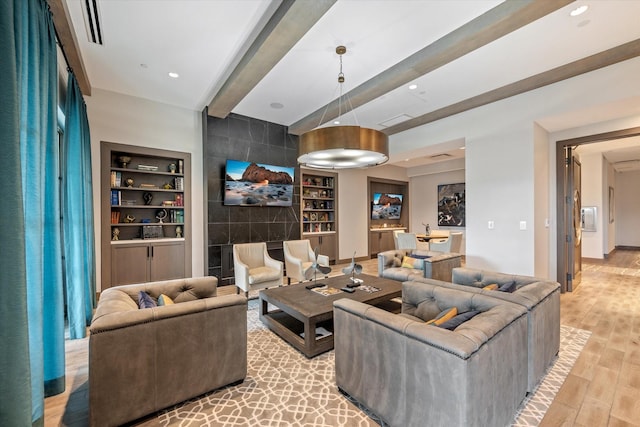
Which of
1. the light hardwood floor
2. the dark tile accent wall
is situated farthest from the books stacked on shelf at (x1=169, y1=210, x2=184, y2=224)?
the light hardwood floor

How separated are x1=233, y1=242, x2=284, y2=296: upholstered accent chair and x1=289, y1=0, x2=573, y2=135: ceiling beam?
3.00 m

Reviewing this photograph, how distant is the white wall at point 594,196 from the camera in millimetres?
7398

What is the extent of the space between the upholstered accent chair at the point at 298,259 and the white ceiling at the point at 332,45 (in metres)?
2.70

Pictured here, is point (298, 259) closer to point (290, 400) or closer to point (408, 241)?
point (408, 241)

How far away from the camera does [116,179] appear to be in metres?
4.71

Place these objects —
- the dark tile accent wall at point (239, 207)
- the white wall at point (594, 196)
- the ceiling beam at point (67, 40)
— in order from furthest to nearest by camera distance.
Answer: the white wall at point (594, 196) → the dark tile accent wall at point (239, 207) → the ceiling beam at point (67, 40)

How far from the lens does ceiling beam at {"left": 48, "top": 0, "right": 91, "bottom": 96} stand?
2.56m

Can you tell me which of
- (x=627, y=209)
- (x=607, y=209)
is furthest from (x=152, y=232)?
(x=627, y=209)

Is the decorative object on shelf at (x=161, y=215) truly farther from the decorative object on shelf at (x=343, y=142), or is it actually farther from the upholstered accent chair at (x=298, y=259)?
the decorative object on shelf at (x=343, y=142)

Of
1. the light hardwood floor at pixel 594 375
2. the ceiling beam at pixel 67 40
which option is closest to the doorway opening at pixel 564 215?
the light hardwood floor at pixel 594 375

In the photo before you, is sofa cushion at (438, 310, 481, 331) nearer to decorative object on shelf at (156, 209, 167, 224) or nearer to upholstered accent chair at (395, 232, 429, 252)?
upholstered accent chair at (395, 232, 429, 252)

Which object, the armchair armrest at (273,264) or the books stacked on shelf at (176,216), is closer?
the armchair armrest at (273,264)

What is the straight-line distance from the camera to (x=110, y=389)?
1710mm

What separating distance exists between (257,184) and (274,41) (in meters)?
3.17
